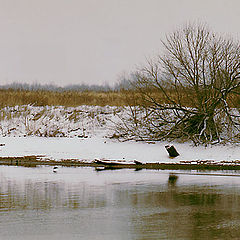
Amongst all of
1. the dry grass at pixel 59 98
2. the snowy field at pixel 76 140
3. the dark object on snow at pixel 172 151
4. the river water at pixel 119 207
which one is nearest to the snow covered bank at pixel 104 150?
the snowy field at pixel 76 140

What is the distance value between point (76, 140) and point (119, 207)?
66.5ft

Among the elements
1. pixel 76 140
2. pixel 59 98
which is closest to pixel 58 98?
pixel 59 98

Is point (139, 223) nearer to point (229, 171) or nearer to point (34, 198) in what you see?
point (34, 198)

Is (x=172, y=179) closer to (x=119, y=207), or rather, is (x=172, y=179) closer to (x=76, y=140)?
(x=119, y=207)

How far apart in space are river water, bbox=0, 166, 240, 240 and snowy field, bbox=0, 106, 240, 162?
7213 millimetres

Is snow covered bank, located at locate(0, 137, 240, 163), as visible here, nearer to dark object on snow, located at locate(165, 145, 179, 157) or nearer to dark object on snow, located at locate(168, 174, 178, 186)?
dark object on snow, located at locate(165, 145, 179, 157)

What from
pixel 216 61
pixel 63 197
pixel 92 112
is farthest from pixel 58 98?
pixel 63 197

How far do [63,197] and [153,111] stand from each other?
692 inches

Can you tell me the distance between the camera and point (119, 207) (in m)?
11.9

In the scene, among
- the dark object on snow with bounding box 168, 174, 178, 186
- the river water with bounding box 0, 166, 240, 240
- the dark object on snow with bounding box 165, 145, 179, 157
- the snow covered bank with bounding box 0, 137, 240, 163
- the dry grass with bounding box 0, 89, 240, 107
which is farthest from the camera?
the dry grass with bounding box 0, 89, 240, 107

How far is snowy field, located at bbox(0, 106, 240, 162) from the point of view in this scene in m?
26.4

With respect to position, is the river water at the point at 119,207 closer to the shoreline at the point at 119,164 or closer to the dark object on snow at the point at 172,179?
the dark object on snow at the point at 172,179

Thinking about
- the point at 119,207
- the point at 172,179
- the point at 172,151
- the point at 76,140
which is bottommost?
the point at 119,207

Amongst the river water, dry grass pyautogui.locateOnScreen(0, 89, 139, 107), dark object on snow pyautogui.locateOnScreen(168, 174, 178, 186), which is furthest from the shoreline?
dry grass pyautogui.locateOnScreen(0, 89, 139, 107)
